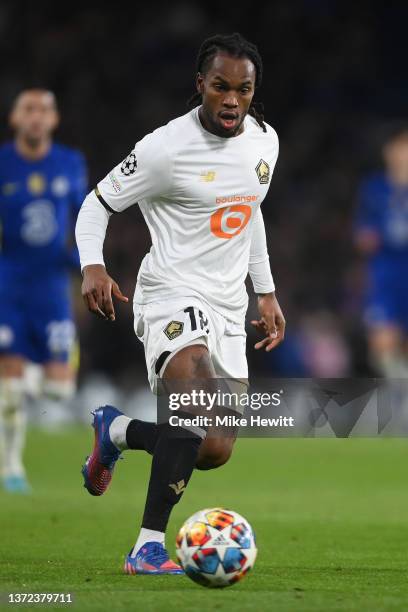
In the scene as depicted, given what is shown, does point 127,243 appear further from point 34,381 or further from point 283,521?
point 283,521

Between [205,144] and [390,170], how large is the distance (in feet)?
29.9

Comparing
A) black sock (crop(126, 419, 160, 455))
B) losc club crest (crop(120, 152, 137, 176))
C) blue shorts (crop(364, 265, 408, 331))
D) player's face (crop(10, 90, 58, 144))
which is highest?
player's face (crop(10, 90, 58, 144))

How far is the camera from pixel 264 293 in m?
6.06

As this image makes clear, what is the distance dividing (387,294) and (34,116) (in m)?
6.03

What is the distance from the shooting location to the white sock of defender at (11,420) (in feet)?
31.3

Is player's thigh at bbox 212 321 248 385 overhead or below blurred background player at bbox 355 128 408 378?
below

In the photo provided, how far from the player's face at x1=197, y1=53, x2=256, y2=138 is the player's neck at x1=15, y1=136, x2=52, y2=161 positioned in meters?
4.43

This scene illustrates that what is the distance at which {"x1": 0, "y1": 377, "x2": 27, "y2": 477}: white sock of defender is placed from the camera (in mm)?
9547

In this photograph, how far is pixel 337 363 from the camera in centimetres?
1666

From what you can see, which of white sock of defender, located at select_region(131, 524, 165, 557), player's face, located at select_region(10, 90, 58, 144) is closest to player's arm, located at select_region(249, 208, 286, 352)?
white sock of defender, located at select_region(131, 524, 165, 557)

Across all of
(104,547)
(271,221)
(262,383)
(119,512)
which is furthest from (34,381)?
(271,221)

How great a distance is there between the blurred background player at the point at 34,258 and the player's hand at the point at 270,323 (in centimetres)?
380

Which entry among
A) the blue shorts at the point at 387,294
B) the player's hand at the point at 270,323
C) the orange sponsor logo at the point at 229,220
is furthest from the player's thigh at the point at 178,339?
the blue shorts at the point at 387,294

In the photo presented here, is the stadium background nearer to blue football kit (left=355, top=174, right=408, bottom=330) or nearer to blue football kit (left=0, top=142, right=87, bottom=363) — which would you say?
Answer: blue football kit (left=0, top=142, right=87, bottom=363)
